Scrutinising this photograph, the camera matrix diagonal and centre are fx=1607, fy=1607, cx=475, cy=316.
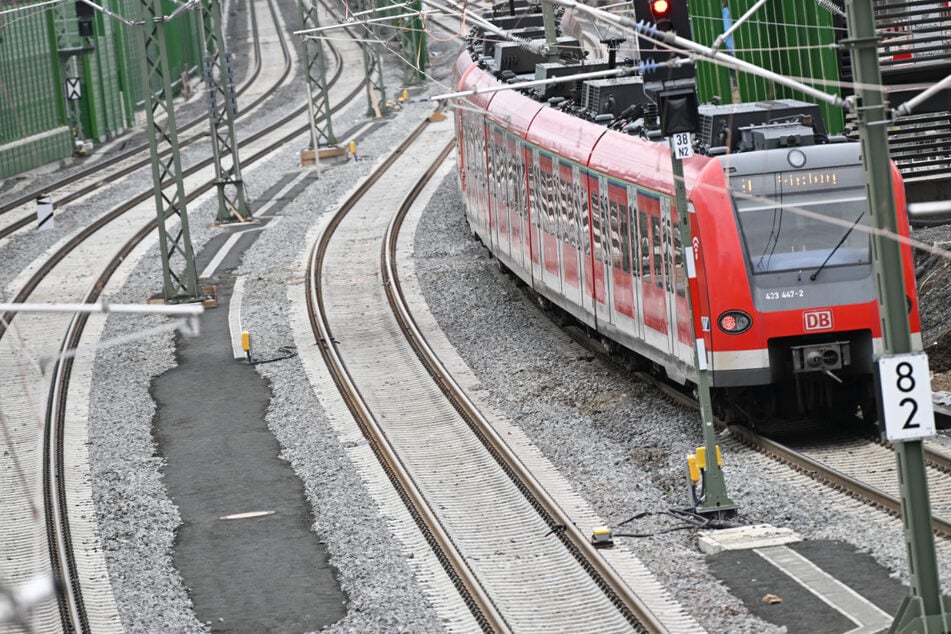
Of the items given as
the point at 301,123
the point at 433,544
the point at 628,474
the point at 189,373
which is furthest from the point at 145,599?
the point at 301,123

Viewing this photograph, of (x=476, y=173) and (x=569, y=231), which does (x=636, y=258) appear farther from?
(x=476, y=173)

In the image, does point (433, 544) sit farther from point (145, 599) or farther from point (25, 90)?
point (25, 90)

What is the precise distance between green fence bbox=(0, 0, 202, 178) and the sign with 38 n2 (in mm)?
36199

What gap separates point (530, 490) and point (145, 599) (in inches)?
163

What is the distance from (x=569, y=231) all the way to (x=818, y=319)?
6062 millimetres

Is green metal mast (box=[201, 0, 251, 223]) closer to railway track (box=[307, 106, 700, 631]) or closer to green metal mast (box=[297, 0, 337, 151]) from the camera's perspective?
green metal mast (box=[297, 0, 337, 151])

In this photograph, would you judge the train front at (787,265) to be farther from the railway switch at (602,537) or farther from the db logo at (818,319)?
the railway switch at (602,537)

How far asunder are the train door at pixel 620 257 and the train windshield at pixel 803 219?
266cm

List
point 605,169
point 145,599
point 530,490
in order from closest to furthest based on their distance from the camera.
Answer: point 145,599 < point 530,490 < point 605,169

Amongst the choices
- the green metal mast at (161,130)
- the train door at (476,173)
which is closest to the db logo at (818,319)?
the green metal mast at (161,130)

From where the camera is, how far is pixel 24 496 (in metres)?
18.1

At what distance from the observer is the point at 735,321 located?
16266mm

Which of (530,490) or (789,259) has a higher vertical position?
(789,259)

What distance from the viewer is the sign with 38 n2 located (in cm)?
1012
